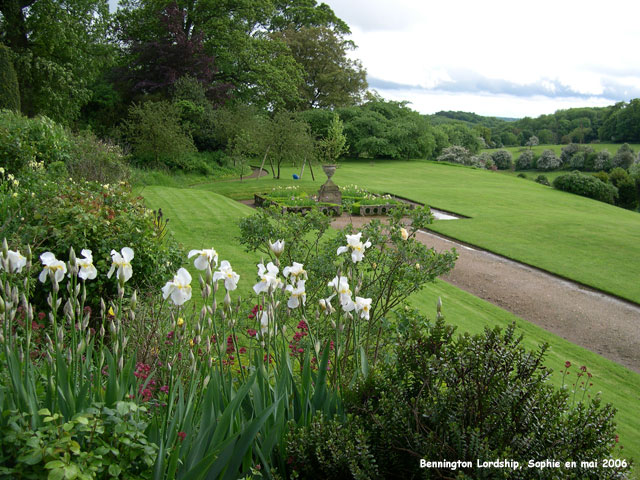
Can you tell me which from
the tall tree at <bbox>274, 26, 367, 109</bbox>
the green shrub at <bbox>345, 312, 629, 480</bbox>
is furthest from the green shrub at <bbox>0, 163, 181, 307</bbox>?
the tall tree at <bbox>274, 26, 367, 109</bbox>

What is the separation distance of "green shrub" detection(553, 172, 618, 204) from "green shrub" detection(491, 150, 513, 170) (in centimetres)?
2276

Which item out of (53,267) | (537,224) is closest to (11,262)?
(53,267)

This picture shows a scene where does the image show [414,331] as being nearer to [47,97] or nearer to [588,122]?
[47,97]

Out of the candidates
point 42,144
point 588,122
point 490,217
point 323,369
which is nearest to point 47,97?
point 42,144

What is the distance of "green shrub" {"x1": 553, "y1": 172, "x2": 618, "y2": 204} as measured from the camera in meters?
31.5

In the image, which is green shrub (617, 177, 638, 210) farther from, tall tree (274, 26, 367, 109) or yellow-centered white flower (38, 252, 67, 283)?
yellow-centered white flower (38, 252, 67, 283)

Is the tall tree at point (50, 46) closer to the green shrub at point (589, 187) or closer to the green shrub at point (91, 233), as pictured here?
the green shrub at point (91, 233)

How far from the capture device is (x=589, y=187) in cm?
3153

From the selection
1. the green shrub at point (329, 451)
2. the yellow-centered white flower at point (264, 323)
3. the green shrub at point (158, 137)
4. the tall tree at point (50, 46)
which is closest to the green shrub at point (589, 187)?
the green shrub at point (158, 137)

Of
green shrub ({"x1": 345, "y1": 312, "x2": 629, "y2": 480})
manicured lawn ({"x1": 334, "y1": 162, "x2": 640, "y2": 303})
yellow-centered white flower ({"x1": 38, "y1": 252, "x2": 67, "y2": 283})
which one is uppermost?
yellow-centered white flower ({"x1": 38, "y1": 252, "x2": 67, "y2": 283})

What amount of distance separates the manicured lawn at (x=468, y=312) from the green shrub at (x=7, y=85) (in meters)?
9.27

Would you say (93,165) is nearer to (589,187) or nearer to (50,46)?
(50,46)

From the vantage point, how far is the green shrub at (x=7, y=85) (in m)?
19.8

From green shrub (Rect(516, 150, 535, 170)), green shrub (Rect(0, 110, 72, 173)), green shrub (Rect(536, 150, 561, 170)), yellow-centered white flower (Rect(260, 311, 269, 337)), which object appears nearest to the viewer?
yellow-centered white flower (Rect(260, 311, 269, 337))
